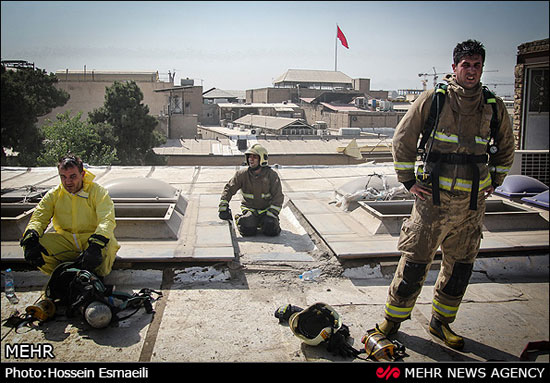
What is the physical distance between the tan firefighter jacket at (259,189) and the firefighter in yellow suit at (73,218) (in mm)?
2366

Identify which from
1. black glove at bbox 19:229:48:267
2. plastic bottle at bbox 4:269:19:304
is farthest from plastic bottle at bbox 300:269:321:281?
plastic bottle at bbox 4:269:19:304

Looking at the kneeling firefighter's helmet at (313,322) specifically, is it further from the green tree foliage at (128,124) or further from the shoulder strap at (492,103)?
the green tree foliage at (128,124)

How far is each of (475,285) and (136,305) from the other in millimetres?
3123

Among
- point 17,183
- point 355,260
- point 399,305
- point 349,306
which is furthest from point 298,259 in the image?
point 17,183

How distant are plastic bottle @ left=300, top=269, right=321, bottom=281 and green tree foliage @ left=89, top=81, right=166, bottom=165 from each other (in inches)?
810

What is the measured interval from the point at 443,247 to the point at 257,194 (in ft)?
10.6

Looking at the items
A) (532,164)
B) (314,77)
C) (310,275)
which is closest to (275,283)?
(310,275)

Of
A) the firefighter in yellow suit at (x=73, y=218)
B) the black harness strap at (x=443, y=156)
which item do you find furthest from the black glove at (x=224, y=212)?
the black harness strap at (x=443, y=156)

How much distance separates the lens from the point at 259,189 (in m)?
6.19

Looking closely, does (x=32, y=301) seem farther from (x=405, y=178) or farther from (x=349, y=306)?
(x=405, y=178)

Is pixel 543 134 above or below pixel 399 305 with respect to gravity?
above

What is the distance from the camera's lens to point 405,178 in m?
3.23

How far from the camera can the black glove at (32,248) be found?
364cm

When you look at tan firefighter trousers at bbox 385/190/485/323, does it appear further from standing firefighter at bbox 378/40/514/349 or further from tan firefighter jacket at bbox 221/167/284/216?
tan firefighter jacket at bbox 221/167/284/216
